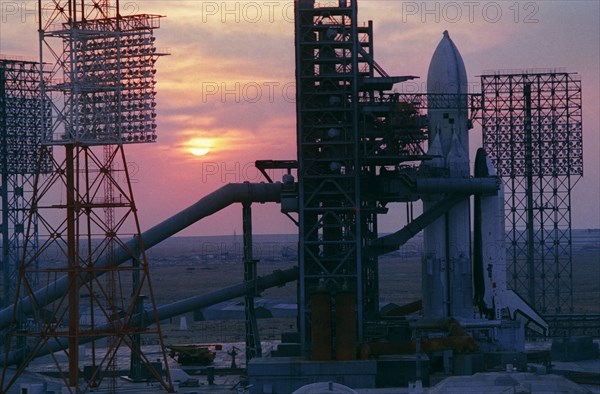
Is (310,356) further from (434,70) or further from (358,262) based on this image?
(434,70)

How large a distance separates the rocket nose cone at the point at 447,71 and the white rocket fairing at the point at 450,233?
0.10 meters

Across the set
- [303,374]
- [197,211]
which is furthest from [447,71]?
[303,374]

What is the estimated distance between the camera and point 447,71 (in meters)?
91.0

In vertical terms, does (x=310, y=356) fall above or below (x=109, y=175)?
below

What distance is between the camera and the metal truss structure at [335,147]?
2985 inches

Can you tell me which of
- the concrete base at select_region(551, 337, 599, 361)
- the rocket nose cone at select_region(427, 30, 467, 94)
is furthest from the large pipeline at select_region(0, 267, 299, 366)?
the concrete base at select_region(551, 337, 599, 361)

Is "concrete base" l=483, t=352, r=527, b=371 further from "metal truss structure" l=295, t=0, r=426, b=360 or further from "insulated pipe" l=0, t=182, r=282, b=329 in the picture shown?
"insulated pipe" l=0, t=182, r=282, b=329

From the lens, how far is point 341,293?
240ft

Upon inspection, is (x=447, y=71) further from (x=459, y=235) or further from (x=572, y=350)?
(x=572, y=350)

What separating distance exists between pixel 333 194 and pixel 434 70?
1947 cm

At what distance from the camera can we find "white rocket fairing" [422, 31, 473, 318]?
290 ft

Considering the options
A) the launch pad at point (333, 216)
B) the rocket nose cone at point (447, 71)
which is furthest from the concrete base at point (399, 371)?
the rocket nose cone at point (447, 71)

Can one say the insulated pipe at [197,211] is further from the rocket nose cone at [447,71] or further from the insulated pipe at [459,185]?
the rocket nose cone at [447,71]

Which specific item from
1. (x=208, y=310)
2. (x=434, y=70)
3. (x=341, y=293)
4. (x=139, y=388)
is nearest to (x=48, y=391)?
(x=139, y=388)
